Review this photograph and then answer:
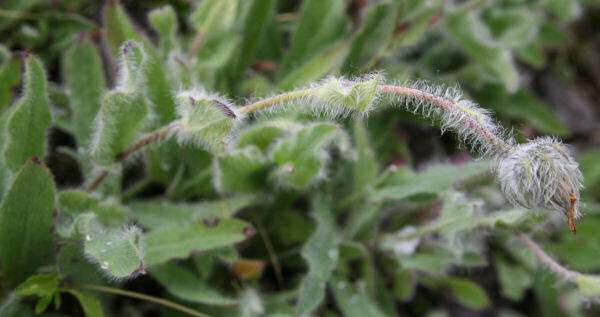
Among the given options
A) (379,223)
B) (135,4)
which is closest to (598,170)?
(379,223)

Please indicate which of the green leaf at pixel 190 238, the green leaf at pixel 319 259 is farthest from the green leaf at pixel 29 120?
the green leaf at pixel 319 259

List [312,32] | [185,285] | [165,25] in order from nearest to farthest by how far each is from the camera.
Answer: [185,285] < [165,25] < [312,32]

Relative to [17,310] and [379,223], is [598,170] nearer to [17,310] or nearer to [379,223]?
[379,223]

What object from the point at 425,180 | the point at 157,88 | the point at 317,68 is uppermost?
the point at 317,68

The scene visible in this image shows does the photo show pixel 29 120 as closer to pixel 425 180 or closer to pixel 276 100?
pixel 276 100

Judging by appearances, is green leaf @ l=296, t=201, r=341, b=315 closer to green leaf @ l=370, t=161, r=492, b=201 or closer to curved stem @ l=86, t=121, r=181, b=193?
green leaf @ l=370, t=161, r=492, b=201

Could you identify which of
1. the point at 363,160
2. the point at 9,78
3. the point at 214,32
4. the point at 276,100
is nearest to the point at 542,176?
the point at 276,100
